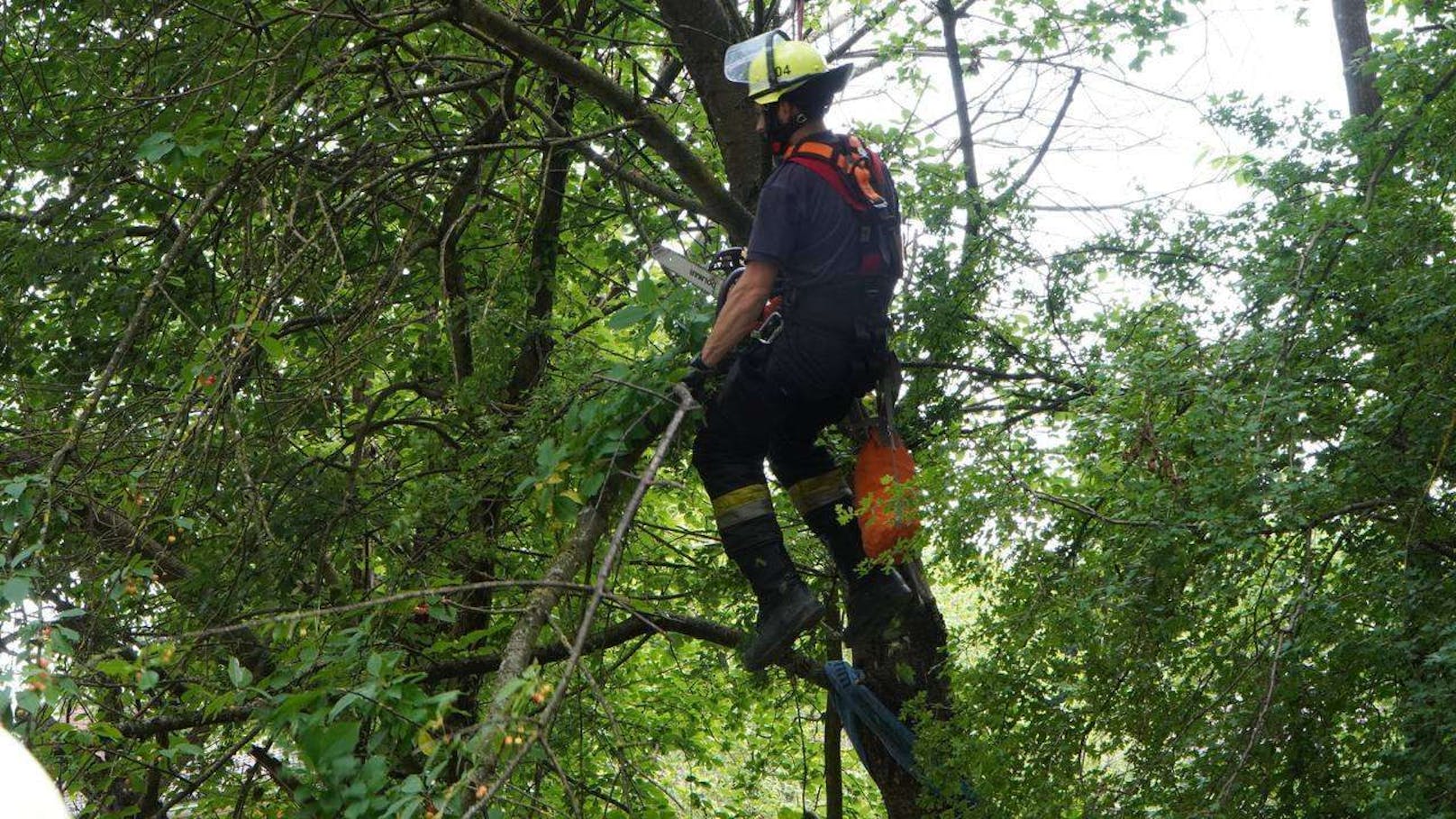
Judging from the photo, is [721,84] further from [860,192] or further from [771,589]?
[771,589]

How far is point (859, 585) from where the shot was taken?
425 centimetres

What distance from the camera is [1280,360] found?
3.23 meters

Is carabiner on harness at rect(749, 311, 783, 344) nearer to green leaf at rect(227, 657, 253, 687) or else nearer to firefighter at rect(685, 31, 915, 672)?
firefighter at rect(685, 31, 915, 672)

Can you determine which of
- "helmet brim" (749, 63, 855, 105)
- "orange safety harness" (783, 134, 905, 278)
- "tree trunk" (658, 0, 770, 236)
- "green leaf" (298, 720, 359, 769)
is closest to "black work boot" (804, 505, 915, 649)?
"orange safety harness" (783, 134, 905, 278)

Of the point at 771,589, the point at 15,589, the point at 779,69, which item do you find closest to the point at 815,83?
the point at 779,69

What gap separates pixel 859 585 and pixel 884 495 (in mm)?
496

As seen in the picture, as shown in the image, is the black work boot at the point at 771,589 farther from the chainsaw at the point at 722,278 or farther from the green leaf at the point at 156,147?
the green leaf at the point at 156,147

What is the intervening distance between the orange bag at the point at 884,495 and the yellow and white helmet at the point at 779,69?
1048mm

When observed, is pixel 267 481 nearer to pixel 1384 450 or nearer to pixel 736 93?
pixel 736 93

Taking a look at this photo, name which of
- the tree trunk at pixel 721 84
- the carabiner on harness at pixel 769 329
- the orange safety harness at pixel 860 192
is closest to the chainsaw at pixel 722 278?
the carabiner on harness at pixel 769 329

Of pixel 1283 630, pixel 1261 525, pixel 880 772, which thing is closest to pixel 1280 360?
pixel 1261 525

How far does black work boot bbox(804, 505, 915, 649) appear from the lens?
13.8ft

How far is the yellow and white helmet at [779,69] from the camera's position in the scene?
4008 mm

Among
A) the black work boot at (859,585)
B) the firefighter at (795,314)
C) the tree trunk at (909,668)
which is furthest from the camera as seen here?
the tree trunk at (909,668)
